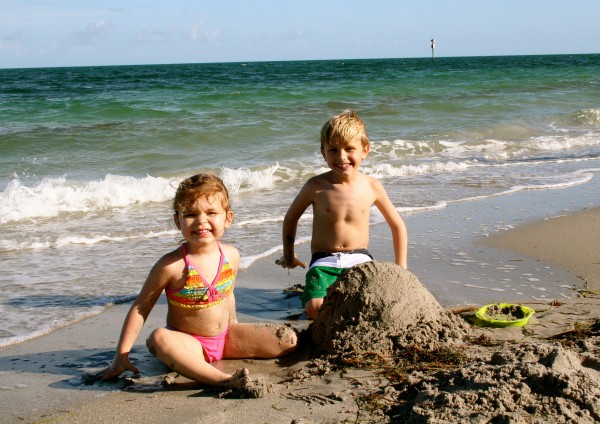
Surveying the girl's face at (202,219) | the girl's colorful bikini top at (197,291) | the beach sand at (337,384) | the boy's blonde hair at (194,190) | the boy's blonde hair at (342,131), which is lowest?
the beach sand at (337,384)

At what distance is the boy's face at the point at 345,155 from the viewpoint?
449cm

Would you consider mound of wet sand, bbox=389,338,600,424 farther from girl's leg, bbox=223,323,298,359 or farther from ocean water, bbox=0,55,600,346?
ocean water, bbox=0,55,600,346

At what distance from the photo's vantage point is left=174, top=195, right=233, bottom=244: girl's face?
3.56 metres

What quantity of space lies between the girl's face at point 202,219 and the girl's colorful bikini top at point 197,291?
13 centimetres

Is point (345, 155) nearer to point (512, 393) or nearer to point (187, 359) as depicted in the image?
point (187, 359)

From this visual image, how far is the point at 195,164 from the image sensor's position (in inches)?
448

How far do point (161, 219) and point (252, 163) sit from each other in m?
3.66

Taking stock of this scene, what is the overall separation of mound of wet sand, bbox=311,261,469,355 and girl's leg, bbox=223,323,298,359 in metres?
0.15

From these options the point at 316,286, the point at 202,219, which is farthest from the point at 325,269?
the point at 202,219

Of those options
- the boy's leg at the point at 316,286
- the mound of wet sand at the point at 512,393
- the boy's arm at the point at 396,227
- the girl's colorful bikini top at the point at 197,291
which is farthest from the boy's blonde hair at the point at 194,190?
the boy's arm at the point at 396,227

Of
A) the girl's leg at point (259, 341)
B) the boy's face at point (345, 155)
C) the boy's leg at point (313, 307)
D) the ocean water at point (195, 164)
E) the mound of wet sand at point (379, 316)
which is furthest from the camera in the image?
the ocean water at point (195, 164)

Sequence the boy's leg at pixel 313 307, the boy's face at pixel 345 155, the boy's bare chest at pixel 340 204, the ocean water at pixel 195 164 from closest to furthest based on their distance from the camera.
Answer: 1. the boy's leg at pixel 313 307
2. the boy's face at pixel 345 155
3. the boy's bare chest at pixel 340 204
4. the ocean water at pixel 195 164

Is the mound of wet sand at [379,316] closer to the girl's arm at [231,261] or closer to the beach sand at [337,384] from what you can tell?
the beach sand at [337,384]

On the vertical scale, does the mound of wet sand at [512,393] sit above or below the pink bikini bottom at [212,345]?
above
